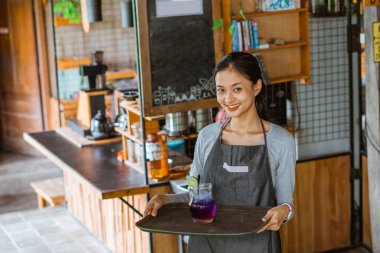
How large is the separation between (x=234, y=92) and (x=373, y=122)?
2.40 meters

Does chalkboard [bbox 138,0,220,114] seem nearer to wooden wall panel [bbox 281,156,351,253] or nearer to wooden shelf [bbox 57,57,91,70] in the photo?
wooden wall panel [bbox 281,156,351,253]

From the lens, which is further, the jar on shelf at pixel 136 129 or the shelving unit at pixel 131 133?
the jar on shelf at pixel 136 129

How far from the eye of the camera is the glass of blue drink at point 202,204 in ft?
9.86

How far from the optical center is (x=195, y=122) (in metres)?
5.27

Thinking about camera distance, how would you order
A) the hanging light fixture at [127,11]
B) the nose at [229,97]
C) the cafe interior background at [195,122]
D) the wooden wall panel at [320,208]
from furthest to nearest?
1. the hanging light fixture at [127,11]
2. the wooden wall panel at [320,208]
3. the cafe interior background at [195,122]
4. the nose at [229,97]

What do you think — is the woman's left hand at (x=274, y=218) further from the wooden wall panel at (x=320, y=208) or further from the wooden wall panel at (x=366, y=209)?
the wooden wall panel at (x=366, y=209)

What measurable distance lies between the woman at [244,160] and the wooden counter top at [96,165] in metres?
1.54

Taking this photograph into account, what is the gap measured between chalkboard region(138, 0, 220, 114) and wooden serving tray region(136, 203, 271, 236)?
1.68 m

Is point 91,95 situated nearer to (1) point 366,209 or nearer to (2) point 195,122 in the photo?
(2) point 195,122

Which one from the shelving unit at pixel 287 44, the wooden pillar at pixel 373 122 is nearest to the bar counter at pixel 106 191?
the shelving unit at pixel 287 44

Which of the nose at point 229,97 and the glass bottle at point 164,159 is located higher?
the nose at point 229,97

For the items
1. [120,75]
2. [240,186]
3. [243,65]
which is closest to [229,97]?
[243,65]

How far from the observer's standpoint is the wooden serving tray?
291 cm

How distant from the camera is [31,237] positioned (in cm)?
627
